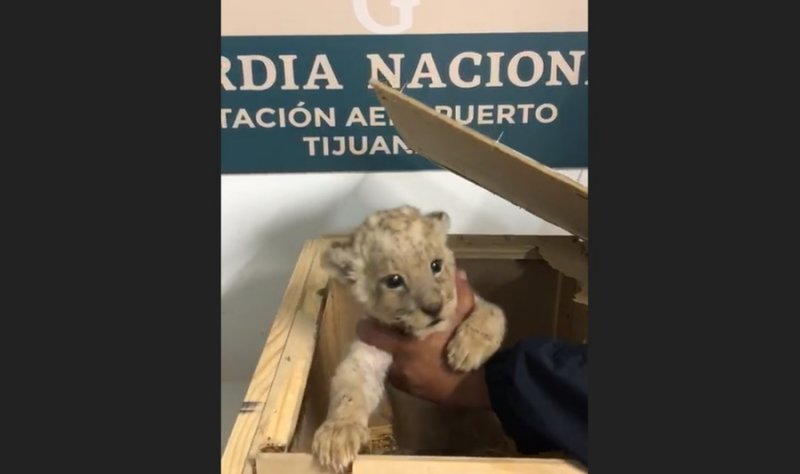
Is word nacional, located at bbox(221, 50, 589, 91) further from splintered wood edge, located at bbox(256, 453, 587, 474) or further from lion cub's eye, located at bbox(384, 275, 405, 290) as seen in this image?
splintered wood edge, located at bbox(256, 453, 587, 474)

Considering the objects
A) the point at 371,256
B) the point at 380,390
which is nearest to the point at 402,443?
the point at 380,390

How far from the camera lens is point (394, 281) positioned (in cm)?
104

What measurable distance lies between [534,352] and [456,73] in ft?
1.96

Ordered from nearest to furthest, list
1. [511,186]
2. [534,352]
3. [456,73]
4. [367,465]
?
[367,465] < [534,352] < [511,186] < [456,73]

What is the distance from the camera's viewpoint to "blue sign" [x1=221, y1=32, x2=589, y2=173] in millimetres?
1315

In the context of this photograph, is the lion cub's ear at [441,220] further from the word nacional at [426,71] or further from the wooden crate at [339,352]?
the word nacional at [426,71]

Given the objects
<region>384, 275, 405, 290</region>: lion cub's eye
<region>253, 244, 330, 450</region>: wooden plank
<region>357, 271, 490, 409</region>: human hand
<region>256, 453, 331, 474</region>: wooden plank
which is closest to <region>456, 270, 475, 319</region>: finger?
<region>357, 271, 490, 409</region>: human hand

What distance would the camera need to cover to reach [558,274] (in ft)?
4.27

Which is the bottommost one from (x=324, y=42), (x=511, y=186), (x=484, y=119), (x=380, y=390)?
(x=380, y=390)

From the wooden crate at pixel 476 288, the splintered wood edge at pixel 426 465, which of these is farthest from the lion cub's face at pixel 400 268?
the splintered wood edge at pixel 426 465

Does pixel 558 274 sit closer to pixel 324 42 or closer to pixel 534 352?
pixel 534 352

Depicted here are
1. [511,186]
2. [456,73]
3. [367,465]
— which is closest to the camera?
[367,465]

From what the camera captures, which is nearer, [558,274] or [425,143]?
[425,143]

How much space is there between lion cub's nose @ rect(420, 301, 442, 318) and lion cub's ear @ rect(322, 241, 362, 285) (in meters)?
0.12
